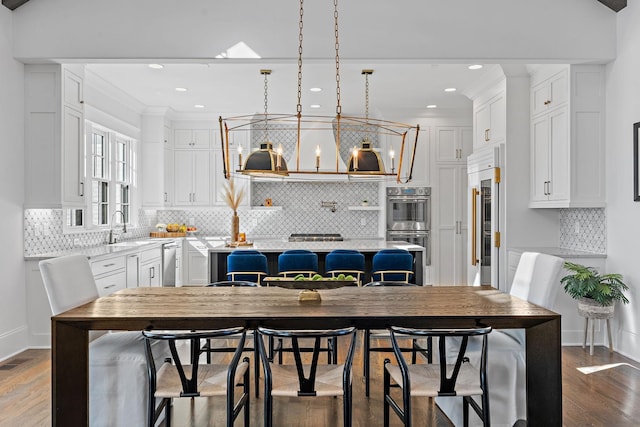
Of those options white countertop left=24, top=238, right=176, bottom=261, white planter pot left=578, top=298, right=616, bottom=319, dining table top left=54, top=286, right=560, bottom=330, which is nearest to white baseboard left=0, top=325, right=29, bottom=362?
white countertop left=24, top=238, right=176, bottom=261

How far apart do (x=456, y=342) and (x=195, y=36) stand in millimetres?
3328

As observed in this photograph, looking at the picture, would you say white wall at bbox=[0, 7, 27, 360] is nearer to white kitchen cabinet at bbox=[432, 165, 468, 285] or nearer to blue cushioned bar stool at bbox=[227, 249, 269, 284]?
blue cushioned bar stool at bbox=[227, 249, 269, 284]

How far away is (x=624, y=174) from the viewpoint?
4371 mm

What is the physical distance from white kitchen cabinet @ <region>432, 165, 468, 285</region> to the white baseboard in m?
5.40

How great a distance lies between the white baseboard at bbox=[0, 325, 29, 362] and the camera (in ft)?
13.8

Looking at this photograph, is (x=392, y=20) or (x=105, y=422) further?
(x=392, y=20)

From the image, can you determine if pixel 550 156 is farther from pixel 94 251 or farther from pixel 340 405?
pixel 94 251

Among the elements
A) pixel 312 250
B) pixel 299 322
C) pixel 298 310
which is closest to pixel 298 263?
pixel 312 250

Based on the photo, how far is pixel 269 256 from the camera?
541 cm

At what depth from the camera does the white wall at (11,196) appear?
4.29 metres

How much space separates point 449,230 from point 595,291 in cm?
355

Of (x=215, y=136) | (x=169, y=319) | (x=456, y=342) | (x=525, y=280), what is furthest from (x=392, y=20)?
(x=215, y=136)

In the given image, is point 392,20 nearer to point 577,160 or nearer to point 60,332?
point 577,160

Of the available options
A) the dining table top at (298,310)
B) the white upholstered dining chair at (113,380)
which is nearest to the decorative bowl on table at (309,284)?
the dining table top at (298,310)
